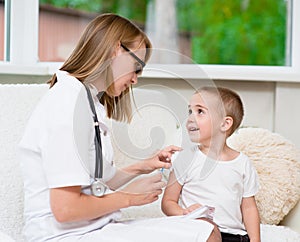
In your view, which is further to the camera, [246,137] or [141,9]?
[141,9]

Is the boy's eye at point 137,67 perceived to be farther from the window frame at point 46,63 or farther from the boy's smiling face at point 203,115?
the window frame at point 46,63

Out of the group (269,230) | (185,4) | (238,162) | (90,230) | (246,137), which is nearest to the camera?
(90,230)

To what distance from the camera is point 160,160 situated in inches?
53.9

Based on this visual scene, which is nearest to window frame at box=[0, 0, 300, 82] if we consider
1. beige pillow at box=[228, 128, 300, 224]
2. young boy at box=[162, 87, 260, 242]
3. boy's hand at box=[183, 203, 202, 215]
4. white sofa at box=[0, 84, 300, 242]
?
beige pillow at box=[228, 128, 300, 224]

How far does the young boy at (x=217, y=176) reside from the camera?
150cm

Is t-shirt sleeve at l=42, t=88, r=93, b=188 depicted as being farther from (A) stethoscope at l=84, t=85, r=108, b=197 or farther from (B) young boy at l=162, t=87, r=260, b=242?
(B) young boy at l=162, t=87, r=260, b=242

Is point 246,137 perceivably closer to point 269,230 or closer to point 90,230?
point 269,230

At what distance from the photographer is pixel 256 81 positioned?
244cm

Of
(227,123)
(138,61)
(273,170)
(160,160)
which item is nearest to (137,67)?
(138,61)

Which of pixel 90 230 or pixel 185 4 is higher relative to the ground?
pixel 185 4

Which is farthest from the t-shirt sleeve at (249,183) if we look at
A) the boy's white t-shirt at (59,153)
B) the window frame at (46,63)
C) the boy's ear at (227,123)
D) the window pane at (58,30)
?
the window pane at (58,30)

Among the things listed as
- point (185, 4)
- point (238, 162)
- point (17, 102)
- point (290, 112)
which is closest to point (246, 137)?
point (238, 162)

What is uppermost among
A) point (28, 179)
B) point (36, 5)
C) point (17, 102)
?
point (36, 5)

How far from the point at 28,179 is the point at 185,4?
1573mm
